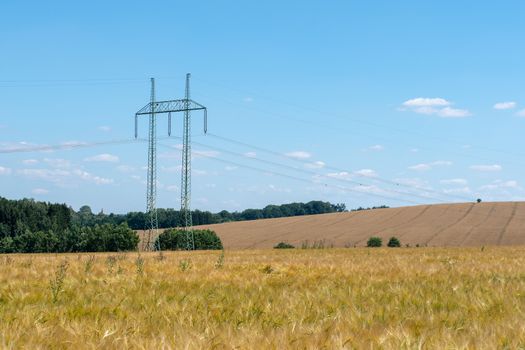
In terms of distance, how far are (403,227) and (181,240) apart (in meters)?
34.7

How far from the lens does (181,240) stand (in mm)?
65312

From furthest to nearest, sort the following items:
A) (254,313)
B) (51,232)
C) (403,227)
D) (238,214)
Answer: (238,214), (403,227), (51,232), (254,313)

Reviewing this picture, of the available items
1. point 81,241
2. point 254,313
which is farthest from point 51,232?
Result: point 254,313

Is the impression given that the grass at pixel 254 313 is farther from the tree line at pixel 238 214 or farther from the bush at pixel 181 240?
the tree line at pixel 238 214

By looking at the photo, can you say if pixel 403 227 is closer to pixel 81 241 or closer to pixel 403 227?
pixel 403 227

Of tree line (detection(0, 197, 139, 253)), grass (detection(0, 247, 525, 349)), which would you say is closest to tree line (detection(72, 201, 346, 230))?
tree line (detection(0, 197, 139, 253))

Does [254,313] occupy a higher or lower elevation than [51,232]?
lower

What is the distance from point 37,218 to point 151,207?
5883 cm

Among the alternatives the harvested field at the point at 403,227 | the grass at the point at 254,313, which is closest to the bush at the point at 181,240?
the harvested field at the point at 403,227

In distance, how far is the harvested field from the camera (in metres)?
76.6

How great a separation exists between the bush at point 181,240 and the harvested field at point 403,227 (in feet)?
22.1

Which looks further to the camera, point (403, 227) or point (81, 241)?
point (403, 227)

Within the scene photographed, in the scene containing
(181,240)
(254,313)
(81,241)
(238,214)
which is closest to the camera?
(254,313)

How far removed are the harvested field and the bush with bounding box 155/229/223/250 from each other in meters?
6.74
